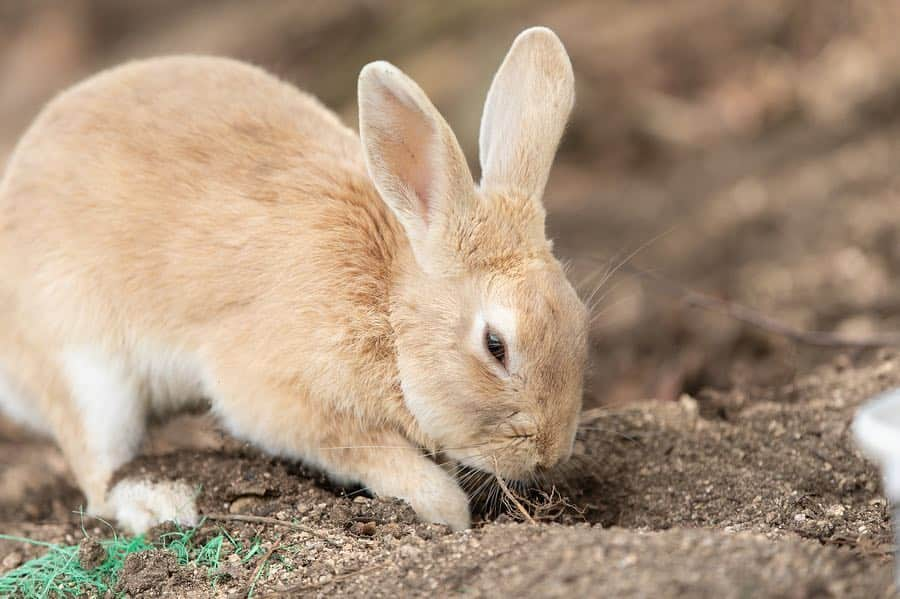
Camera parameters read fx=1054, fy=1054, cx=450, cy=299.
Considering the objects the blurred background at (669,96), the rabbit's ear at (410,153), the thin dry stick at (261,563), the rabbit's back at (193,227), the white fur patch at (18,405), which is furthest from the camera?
the blurred background at (669,96)

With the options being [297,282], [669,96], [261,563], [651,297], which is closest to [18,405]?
[297,282]

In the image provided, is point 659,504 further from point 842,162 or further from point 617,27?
point 617,27

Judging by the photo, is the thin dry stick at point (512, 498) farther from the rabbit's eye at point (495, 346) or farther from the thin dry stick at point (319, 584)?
the thin dry stick at point (319, 584)

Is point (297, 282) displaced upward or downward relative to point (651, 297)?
upward

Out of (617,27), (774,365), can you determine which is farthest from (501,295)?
(617,27)

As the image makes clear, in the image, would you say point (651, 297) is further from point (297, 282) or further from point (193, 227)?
point (193, 227)

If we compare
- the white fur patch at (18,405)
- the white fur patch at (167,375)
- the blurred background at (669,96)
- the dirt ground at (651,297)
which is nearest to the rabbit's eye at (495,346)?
the dirt ground at (651,297)

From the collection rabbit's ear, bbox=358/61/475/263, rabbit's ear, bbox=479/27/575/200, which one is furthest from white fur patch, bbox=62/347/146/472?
rabbit's ear, bbox=479/27/575/200
